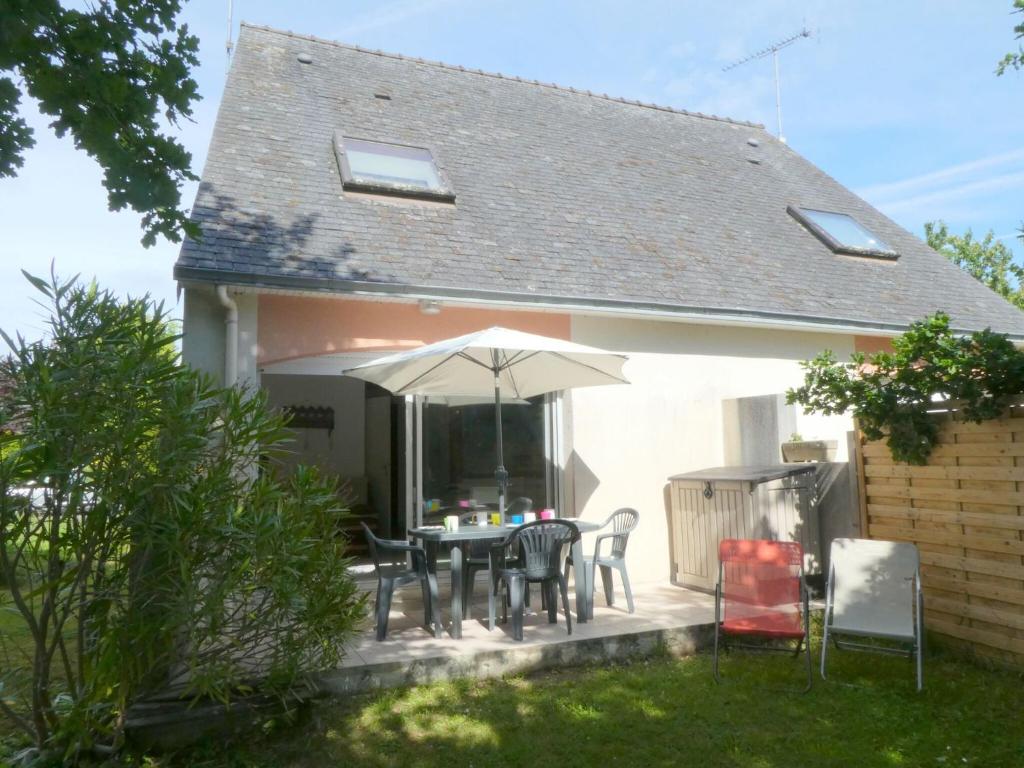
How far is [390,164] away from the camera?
9367mm

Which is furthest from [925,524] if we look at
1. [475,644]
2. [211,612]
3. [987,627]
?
[211,612]

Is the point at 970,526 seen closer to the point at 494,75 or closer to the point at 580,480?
the point at 580,480

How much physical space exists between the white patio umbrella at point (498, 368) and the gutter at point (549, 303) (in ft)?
2.66

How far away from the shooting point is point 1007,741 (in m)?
4.15

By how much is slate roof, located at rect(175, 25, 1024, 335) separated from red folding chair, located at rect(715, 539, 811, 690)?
327cm

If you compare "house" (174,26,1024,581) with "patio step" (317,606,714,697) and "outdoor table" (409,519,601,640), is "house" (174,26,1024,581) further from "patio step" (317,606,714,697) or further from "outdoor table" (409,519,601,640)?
"patio step" (317,606,714,697)

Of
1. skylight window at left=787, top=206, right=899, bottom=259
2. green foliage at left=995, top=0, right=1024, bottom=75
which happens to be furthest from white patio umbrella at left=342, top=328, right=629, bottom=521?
skylight window at left=787, top=206, right=899, bottom=259

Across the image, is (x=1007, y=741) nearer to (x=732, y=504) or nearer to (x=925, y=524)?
(x=925, y=524)

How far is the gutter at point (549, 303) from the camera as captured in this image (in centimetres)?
673

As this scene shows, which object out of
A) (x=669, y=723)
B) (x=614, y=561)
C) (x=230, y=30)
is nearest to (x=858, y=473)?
(x=614, y=561)

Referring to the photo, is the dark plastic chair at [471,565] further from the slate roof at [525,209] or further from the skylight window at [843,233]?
the skylight window at [843,233]

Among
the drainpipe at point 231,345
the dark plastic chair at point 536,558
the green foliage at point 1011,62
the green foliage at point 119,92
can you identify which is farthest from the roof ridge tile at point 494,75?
the dark plastic chair at point 536,558

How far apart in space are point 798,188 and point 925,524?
8.83 m

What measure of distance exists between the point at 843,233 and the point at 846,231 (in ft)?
0.62
